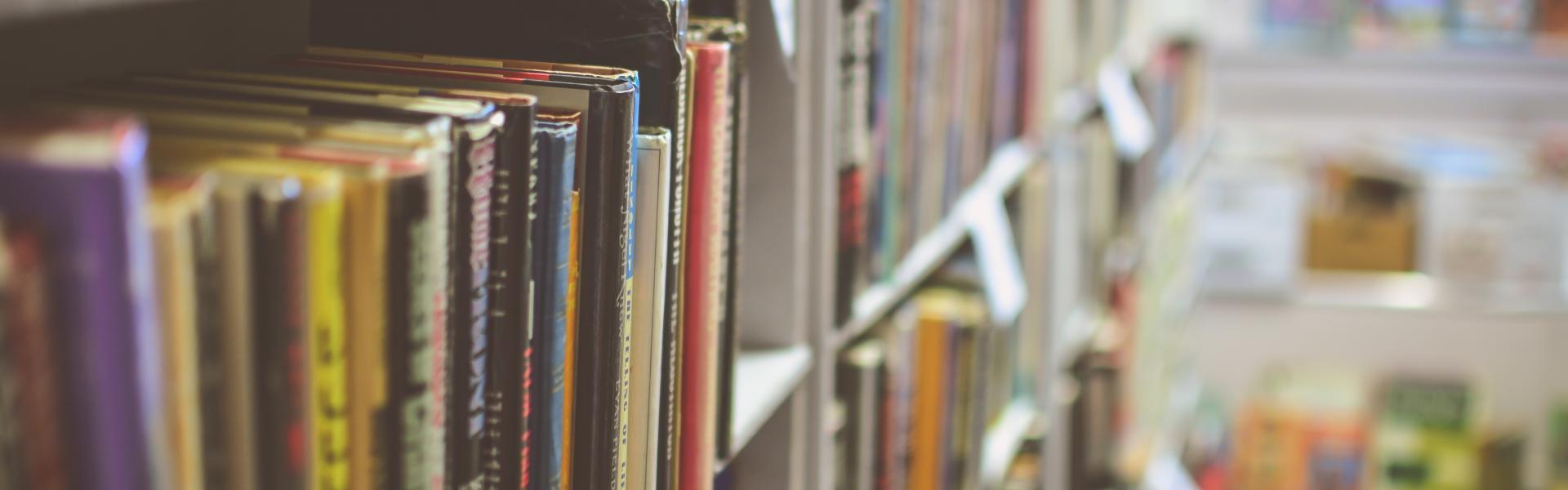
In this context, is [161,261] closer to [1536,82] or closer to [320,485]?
[320,485]

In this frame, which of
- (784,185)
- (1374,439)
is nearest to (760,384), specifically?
(784,185)

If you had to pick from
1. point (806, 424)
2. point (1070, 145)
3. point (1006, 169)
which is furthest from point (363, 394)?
point (1070, 145)

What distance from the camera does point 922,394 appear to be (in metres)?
1.34

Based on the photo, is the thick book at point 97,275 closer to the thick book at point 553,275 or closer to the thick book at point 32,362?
the thick book at point 32,362

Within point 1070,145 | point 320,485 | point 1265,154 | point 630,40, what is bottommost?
point 1265,154

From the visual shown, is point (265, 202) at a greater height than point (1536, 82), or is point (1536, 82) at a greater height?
point (265, 202)

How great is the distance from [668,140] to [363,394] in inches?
8.7

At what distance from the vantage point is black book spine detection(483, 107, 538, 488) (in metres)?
0.47

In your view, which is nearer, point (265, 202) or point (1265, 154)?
point (265, 202)

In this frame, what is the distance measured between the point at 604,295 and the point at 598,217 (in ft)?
0.12

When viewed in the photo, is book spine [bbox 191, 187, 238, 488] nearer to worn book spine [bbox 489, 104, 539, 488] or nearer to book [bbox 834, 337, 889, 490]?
worn book spine [bbox 489, 104, 539, 488]

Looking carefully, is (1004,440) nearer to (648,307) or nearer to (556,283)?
(648,307)

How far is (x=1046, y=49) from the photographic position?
65.4 inches

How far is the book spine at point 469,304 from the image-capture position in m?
0.45
